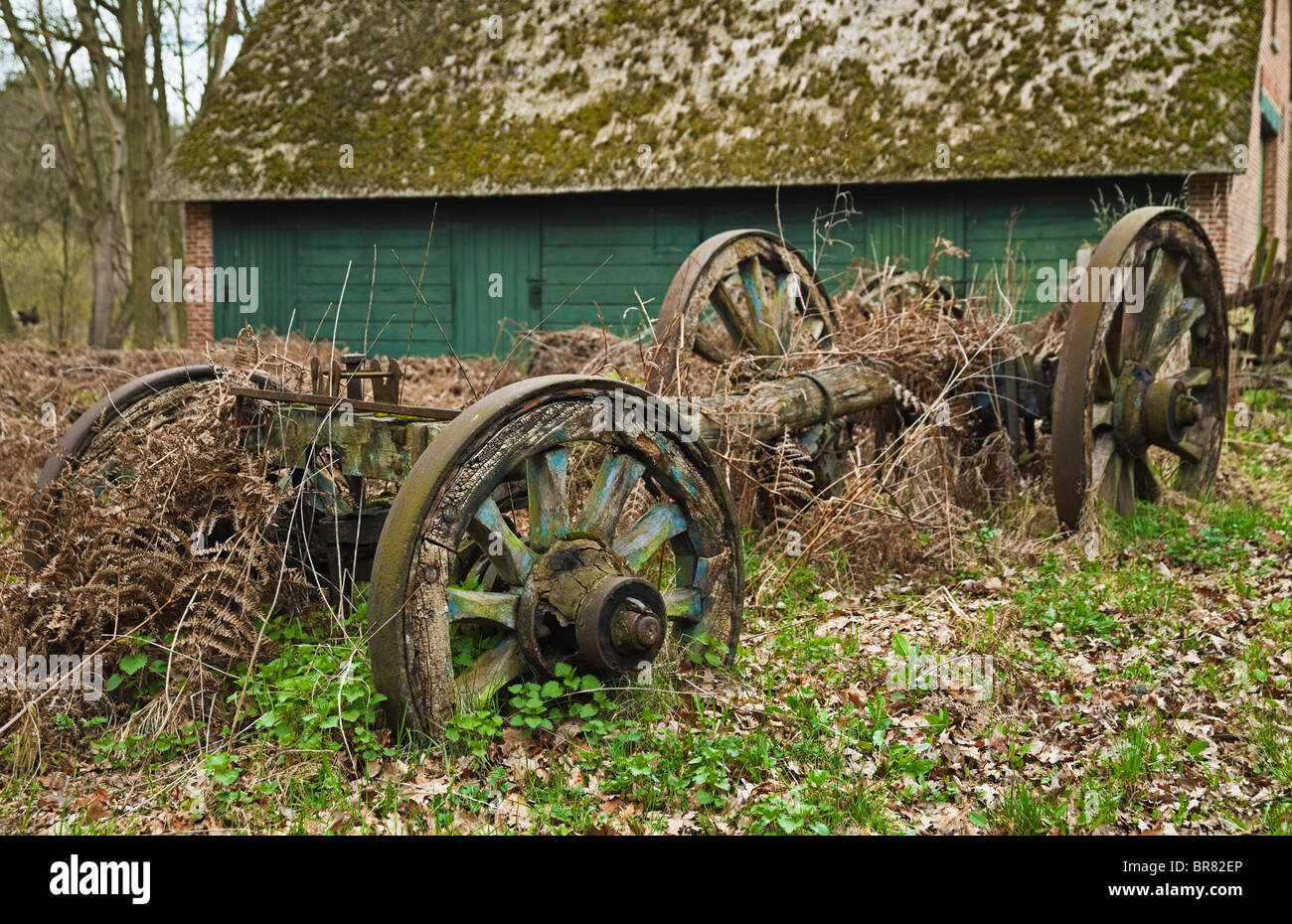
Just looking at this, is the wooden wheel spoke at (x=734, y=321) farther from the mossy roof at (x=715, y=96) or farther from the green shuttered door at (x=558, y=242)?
the mossy roof at (x=715, y=96)

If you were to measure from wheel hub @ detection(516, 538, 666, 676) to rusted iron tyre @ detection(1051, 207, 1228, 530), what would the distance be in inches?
107

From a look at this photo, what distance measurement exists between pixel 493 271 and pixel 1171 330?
980 centimetres

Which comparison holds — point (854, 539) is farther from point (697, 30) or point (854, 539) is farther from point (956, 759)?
point (697, 30)

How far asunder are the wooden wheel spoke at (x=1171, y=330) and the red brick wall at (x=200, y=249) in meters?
12.7

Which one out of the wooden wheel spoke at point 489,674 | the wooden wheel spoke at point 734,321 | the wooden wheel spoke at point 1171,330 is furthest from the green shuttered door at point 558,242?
the wooden wheel spoke at point 489,674

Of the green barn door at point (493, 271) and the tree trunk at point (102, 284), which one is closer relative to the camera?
the green barn door at point (493, 271)

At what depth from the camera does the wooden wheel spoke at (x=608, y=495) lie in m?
3.60

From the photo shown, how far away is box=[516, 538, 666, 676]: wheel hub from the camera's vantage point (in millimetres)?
3346

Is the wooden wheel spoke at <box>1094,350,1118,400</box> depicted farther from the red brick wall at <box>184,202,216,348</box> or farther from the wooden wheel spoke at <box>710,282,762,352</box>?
the red brick wall at <box>184,202,216,348</box>

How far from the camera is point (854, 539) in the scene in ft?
17.5

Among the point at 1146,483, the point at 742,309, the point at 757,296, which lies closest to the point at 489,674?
the point at 757,296

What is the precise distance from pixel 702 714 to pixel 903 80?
1112 centimetres

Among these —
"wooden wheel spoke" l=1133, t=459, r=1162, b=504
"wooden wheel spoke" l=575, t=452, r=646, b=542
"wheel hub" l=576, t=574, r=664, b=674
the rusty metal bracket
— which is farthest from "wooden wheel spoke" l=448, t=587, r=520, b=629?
"wooden wheel spoke" l=1133, t=459, r=1162, b=504

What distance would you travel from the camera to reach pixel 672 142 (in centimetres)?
1349
